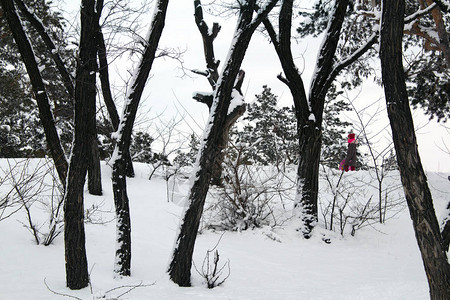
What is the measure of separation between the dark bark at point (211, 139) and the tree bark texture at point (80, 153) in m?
1.17

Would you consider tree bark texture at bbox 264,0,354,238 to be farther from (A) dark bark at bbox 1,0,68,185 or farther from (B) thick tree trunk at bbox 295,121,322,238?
(A) dark bark at bbox 1,0,68,185

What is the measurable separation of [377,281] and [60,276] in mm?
4345

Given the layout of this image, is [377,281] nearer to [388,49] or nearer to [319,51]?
[388,49]

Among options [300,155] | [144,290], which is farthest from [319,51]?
[144,290]

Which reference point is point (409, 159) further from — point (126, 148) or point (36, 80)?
point (36, 80)

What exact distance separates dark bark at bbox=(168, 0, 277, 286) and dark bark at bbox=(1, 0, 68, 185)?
1.94 metres

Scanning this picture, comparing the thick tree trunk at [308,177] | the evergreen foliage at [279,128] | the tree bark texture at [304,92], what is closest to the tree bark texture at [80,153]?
the tree bark texture at [304,92]

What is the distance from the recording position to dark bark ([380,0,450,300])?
2898 mm

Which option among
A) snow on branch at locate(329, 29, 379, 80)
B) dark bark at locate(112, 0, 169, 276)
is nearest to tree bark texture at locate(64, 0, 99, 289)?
dark bark at locate(112, 0, 169, 276)

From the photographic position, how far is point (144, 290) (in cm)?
366

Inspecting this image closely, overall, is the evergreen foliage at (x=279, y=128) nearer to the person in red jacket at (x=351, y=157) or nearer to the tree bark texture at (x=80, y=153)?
the person in red jacket at (x=351, y=157)

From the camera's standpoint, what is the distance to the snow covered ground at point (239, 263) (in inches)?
148

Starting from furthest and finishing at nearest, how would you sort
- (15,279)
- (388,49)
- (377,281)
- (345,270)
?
(345,270) < (377,281) < (15,279) < (388,49)

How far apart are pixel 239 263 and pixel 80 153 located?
3363 millimetres
